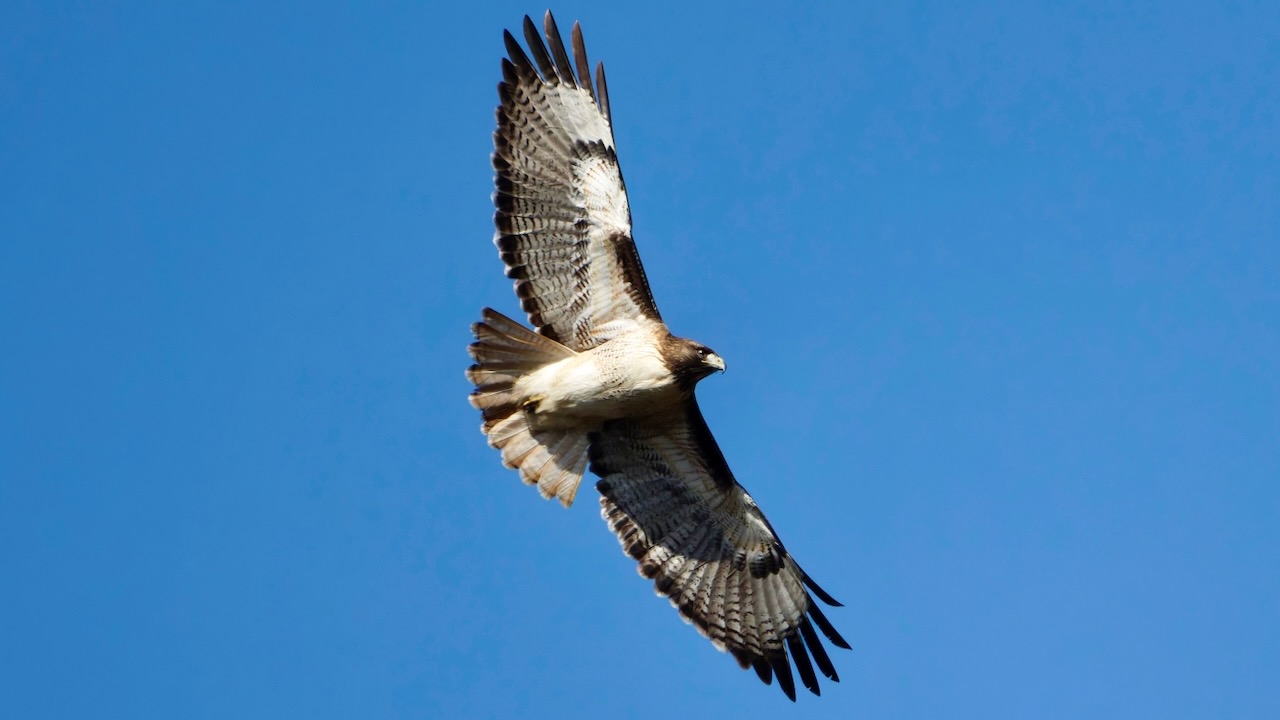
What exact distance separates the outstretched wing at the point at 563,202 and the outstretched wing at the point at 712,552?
107 centimetres

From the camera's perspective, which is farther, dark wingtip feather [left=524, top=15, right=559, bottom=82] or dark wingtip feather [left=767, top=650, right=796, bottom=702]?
dark wingtip feather [left=767, top=650, right=796, bottom=702]

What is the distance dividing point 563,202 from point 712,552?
292cm

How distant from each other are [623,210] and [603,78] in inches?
37.2

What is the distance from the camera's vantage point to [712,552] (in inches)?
463

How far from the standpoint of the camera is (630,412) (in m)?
11.0

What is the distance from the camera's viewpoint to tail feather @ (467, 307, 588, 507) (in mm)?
10766

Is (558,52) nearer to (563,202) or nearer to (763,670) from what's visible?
(563,202)

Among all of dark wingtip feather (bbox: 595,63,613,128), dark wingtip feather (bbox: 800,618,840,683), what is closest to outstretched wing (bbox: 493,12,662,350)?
dark wingtip feather (bbox: 595,63,613,128)

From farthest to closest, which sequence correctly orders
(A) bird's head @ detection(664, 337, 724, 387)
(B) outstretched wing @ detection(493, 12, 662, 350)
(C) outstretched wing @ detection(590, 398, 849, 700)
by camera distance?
(C) outstretched wing @ detection(590, 398, 849, 700)
(B) outstretched wing @ detection(493, 12, 662, 350)
(A) bird's head @ detection(664, 337, 724, 387)

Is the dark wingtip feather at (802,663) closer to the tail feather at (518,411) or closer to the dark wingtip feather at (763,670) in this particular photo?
the dark wingtip feather at (763,670)

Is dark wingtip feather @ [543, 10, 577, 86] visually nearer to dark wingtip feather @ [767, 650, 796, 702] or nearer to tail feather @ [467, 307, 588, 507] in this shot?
tail feather @ [467, 307, 588, 507]

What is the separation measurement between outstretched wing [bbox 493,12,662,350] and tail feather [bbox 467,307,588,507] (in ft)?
0.79

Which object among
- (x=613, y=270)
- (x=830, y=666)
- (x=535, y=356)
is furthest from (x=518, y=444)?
(x=830, y=666)

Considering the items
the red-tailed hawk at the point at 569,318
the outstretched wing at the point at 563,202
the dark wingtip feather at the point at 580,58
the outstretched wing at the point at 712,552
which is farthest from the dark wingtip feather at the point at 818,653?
the dark wingtip feather at the point at 580,58
